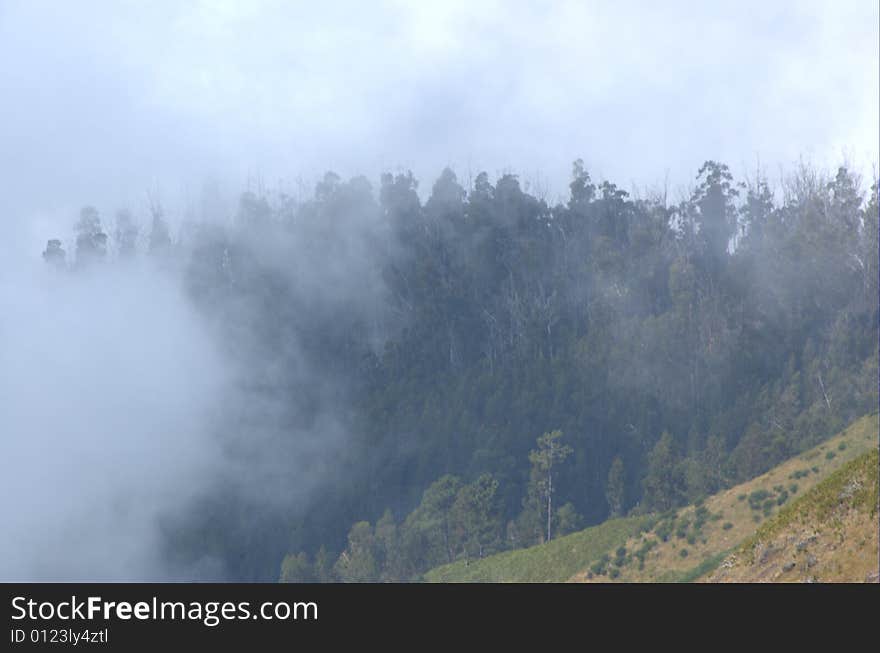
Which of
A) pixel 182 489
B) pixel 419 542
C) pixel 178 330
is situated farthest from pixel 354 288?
pixel 419 542

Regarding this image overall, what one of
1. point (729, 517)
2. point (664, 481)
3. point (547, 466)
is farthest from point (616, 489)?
point (729, 517)

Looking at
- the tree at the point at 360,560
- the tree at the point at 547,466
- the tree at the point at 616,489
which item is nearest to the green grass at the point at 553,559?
the tree at the point at 360,560

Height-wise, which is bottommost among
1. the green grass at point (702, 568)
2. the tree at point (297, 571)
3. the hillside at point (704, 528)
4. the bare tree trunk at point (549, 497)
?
the green grass at point (702, 568)

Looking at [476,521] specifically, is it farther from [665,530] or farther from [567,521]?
[665,530]

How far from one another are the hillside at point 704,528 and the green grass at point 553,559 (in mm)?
154

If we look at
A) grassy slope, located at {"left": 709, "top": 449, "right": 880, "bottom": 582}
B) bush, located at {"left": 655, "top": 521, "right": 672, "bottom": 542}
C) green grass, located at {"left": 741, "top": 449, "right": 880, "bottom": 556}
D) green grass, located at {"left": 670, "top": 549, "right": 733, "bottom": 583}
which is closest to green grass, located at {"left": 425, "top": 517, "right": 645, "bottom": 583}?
bush, located at {"left": 655, "top": 521, "right": 672, "bottom": 542}

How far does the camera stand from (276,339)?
14875cm

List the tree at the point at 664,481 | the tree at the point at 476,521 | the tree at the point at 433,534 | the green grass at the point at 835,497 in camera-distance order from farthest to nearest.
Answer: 1. the tree at the point at 433,534
2. the tree at the point at 476,521
3. the tree at the point at 664,481
4. the green grass at the point at 835,497

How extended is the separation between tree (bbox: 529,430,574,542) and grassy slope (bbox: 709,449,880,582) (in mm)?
64250

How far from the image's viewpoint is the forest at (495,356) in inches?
3949

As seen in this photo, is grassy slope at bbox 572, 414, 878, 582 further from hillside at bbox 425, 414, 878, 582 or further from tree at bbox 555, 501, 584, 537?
tree at bbox 555, 501, 584, 537

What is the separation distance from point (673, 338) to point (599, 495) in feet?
77.6

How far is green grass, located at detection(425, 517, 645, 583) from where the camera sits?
6962 cm

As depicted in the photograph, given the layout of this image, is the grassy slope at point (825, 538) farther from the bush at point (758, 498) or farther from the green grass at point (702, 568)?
the bush at point (758, 498)
